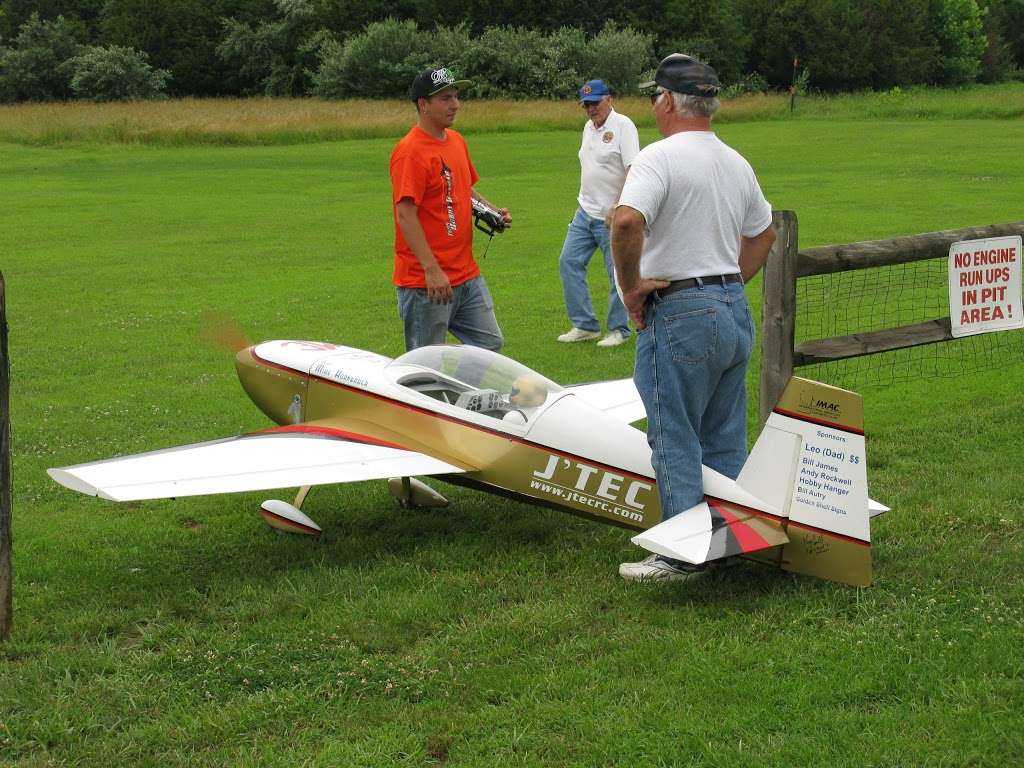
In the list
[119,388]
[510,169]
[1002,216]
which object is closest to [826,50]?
[510,169]

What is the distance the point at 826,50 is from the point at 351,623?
8686 centimetres

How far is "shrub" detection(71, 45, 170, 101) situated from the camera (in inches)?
2608

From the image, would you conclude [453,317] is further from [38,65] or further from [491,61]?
[38,65]

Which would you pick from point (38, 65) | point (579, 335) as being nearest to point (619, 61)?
point (38, 65)

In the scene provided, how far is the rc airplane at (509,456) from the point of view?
16.8 feet

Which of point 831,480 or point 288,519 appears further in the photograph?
point 288,519

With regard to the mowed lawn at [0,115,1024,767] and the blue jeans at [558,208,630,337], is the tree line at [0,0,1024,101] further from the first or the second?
the mowed lawn at [0,115,1024,767]

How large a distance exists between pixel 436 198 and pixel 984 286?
3611 mm

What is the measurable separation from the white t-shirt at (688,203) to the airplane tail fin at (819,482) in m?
0.70

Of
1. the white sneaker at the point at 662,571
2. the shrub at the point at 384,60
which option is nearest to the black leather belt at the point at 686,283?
the white sneaker at the point at 662,571

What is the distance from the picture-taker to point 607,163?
37.3 ft

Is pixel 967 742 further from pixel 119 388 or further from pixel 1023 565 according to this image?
pixel 119 388

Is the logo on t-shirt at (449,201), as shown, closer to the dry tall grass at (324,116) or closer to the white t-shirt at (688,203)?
the white t-shirt at (688,203)

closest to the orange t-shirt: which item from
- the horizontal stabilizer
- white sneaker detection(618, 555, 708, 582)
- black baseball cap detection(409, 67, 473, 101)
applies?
black baseball cap detection(409, 67, 473, 101)
